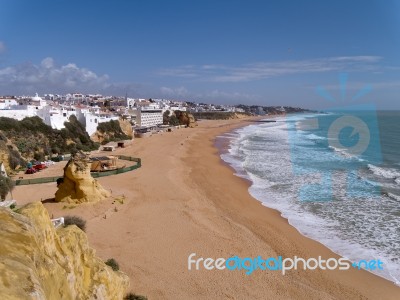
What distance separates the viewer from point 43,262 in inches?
201

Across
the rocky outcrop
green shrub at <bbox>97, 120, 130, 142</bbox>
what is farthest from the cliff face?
green shrub at <bbox>97, 120, 130, 142</bbox>

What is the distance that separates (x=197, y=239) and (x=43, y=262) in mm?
9677

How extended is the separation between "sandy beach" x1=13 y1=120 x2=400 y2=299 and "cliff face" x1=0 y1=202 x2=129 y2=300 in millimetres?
3535

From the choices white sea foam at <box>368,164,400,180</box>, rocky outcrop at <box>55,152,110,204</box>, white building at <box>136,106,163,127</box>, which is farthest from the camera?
white building at <box>136,106,163,127</box>

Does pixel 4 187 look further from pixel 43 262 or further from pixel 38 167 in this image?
pixel 43 262

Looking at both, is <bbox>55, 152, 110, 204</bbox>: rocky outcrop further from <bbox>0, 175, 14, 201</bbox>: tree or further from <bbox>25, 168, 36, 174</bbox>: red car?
<bbox>25, 168, 36, 174</bbox>: red car

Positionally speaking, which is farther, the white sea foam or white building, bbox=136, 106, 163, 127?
white building, bbox=136, 106, 163, 127

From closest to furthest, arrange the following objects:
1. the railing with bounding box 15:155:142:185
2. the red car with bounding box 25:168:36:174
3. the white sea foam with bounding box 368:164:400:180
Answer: the railing with bounding box 15:155:142:185
the red car with bounding box 25:168:36:174
the white sea foam with bounding box 368:164:400:180

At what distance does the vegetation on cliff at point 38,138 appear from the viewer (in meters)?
29.5

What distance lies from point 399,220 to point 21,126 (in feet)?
100

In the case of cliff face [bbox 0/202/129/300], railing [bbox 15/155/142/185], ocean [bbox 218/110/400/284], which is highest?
cliff face [bbox 0/202/129/300]

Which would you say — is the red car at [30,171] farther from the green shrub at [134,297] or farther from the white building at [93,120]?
the green shrub at [134,297]

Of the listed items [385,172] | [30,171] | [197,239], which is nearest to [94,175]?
[30,171]

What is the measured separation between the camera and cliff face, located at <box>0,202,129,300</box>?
163 inches
